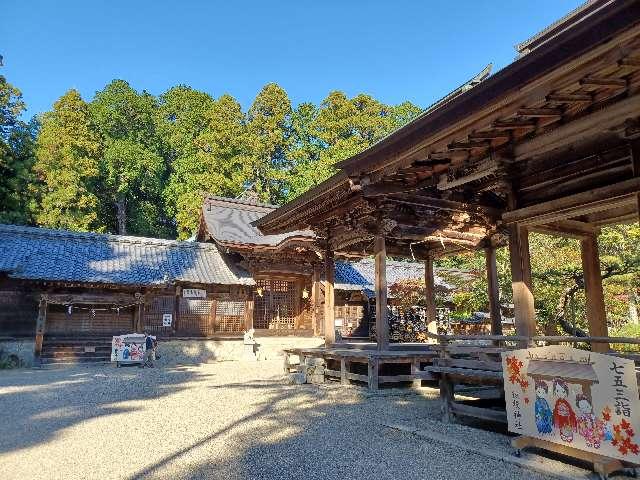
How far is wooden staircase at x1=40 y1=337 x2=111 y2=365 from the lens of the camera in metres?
15.8

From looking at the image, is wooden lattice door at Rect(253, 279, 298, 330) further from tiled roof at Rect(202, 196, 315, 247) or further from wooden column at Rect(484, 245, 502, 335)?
wooden column at Rect(484, 245, 502, 335)

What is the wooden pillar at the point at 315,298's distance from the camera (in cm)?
2050

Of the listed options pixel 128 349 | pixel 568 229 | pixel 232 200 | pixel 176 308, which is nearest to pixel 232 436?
pixel 568 229

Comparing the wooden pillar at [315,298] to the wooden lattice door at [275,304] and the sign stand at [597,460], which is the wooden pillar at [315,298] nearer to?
the wooden lattice door at [275,304]

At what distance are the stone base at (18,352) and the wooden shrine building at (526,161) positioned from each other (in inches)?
452

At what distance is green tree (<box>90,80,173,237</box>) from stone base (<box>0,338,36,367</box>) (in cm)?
1795

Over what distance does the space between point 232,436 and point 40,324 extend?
1292cm

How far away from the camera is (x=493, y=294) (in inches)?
396

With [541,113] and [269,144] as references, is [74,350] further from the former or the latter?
[269,144]

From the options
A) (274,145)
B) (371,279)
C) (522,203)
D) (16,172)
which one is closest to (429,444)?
(522,203)

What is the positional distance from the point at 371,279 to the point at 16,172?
69.3 feet

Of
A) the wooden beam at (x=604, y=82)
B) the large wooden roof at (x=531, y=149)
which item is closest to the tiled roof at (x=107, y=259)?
the large wooden roof at (x=531, y=149)

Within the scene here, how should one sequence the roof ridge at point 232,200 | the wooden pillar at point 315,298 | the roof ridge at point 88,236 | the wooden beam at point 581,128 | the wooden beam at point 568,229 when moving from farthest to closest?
the roof ridge at point 232,200 → the wooden pillar at point 315,298 → the roof ridge at point 88,236 → the wooden beam at point 568,229 → the wooden beam at point 581,128

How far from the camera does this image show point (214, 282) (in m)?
18.7
